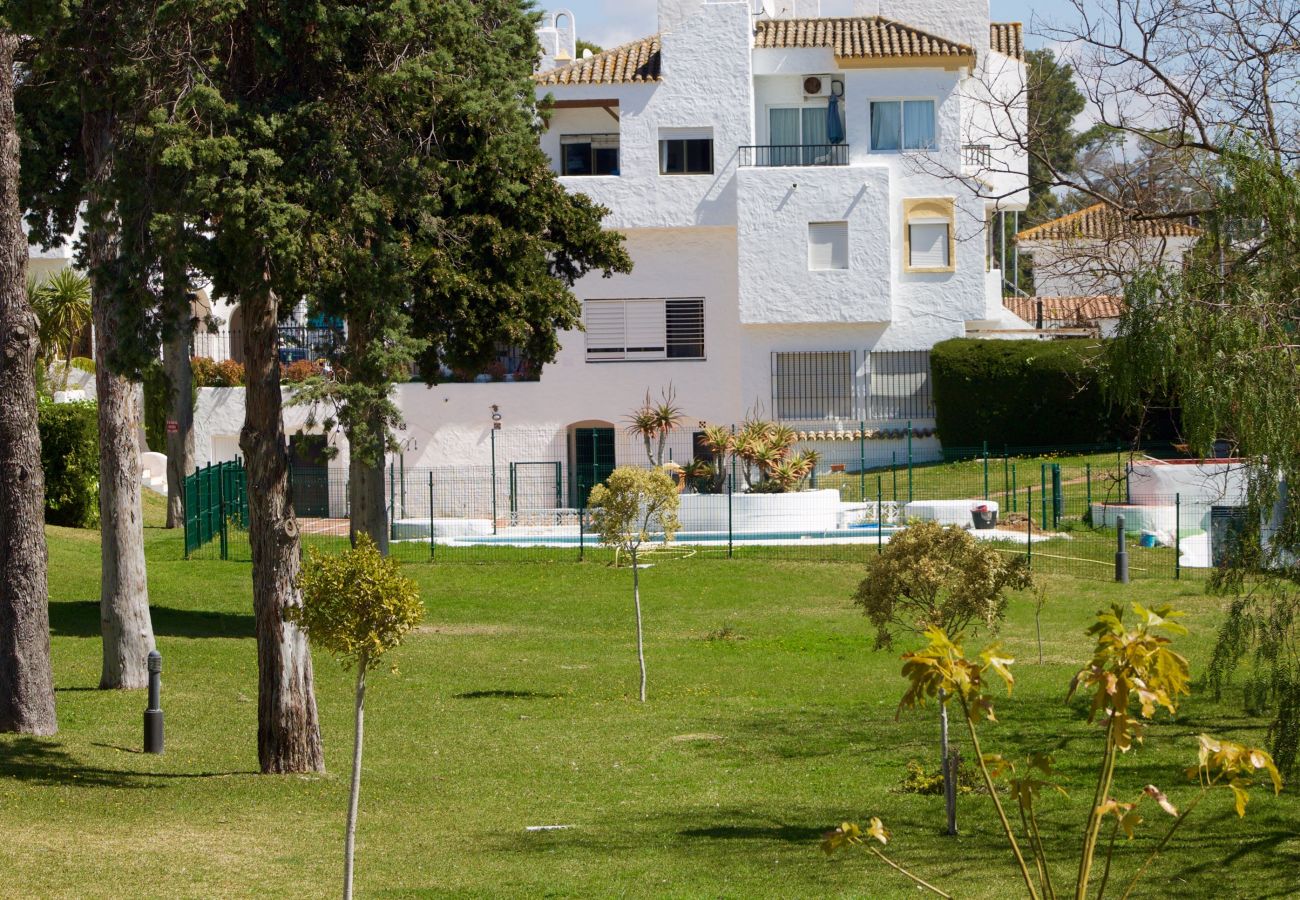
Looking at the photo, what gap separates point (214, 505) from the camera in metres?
36.3

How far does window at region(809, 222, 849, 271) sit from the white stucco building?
51 millimetres

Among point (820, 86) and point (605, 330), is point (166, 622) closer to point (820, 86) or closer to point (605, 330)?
point (605, 330)

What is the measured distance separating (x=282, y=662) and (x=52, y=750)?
2587 millimetres

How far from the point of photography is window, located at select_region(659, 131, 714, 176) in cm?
4491

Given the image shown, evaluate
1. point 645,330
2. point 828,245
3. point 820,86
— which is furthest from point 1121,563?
point 820,86

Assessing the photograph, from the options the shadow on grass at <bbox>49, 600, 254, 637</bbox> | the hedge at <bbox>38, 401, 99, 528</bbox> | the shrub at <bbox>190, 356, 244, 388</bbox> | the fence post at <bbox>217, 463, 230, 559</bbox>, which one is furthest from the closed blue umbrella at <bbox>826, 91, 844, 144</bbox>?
the shadow on grass at <bbox>49, 600, 254, 637</bbox>

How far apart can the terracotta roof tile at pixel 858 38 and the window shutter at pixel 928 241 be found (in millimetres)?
4842

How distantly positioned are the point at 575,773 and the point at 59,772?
4949mm

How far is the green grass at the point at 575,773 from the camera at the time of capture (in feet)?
38.0

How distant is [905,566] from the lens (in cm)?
1427

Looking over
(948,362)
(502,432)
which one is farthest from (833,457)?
(502,432)

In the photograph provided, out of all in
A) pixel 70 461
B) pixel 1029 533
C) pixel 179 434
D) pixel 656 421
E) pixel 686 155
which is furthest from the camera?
pixel 686 155

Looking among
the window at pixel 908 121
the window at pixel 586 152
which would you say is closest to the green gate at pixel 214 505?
the window at pixel 586 152

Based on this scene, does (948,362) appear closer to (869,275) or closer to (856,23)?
(869,275)
